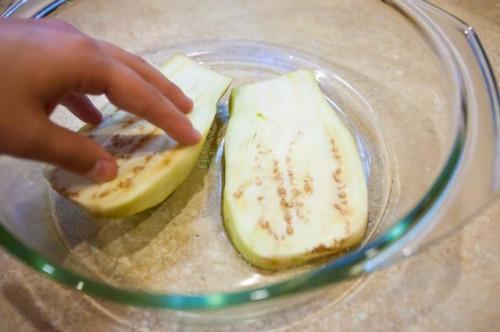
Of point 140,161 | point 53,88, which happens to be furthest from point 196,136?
A: point 53,88

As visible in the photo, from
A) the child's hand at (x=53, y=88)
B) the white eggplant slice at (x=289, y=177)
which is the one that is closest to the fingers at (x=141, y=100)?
the child's hand at (x=53, y=88)

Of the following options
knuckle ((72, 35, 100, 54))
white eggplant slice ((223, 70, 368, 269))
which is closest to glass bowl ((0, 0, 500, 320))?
white eggplant slice ((223, 70, 368, 269))

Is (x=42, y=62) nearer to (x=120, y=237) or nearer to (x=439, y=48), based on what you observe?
(x=120, y=237)

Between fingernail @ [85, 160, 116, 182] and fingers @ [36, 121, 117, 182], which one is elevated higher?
fingers @ [36, 121, 117, 182]

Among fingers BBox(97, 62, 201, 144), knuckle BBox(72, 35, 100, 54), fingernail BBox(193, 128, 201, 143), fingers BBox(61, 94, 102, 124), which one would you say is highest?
knuckle BBox(72, 35, 100, 54)

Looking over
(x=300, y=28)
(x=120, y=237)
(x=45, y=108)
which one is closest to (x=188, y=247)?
(x=120, y=237)

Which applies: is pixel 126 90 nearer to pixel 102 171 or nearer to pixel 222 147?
pixel 102 171

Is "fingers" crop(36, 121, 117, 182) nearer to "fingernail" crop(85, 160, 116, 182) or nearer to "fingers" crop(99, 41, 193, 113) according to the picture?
"fingernail" crop(85, 160, 116, 182)
